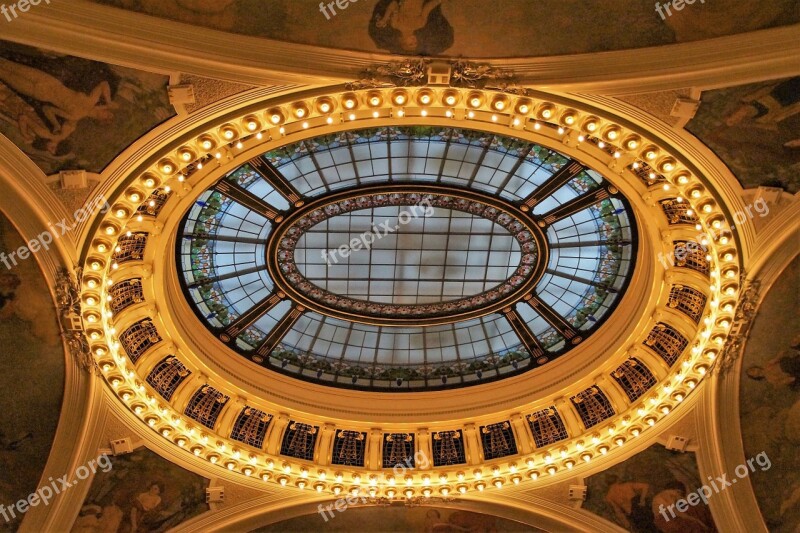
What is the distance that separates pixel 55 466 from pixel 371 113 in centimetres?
1000

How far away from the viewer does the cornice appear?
10.9 meters

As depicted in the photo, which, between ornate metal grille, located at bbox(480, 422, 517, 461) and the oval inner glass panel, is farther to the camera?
ornate metal grille, located at bbox(480, 422, 517, 461)

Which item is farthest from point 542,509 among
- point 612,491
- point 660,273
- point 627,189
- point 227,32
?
point 227,32

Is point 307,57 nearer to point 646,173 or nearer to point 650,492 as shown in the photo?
point 646,173

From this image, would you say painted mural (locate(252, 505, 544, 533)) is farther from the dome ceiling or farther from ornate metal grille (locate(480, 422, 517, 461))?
the dome ceiling

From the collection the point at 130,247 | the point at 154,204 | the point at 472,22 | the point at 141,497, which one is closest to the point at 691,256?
the point at 472,22

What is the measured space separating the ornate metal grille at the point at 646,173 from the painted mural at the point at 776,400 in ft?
9.54

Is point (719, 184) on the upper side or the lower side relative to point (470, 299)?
lower

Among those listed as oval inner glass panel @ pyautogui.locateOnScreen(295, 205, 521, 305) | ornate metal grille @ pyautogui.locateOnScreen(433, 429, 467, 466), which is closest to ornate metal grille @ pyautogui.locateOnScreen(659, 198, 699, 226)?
oval inner glass panel @ pyautogui.locateOnScreen(295, 205, 521, 305)

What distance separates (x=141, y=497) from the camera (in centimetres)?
1719

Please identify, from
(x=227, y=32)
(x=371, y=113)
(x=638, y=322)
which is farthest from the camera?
(x=638, y=322)

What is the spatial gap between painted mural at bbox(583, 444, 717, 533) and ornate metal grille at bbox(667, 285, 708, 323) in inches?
133

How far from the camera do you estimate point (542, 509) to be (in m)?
18.2

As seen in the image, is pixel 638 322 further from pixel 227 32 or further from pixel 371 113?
pixel 227 32
